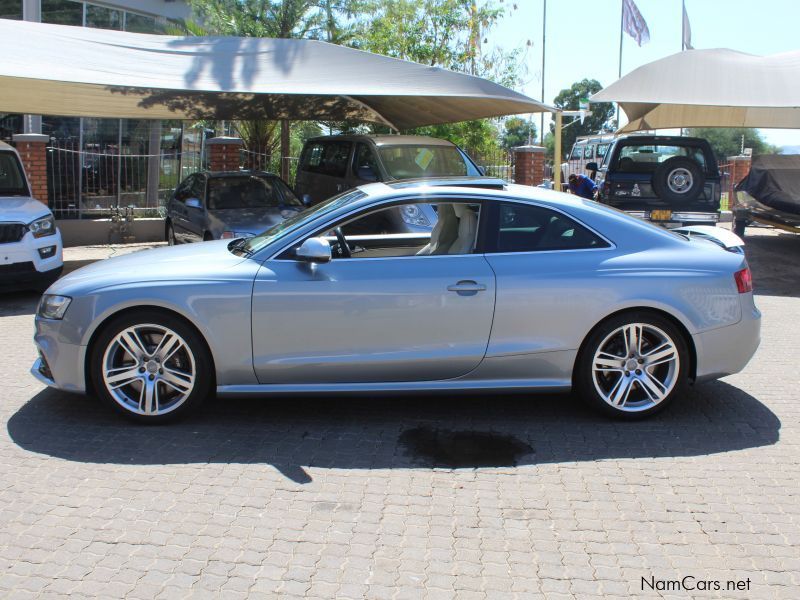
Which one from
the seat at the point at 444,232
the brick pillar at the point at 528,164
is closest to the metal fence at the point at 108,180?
the brick pillar at the point at 528,164

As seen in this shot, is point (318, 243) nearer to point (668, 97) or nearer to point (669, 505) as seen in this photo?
point (669, 505)

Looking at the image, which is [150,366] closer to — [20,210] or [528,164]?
[20,210]

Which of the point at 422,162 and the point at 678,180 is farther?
the point at 678,180

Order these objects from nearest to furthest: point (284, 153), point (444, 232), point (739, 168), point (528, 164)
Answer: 1. point (444, 232)
2. point (284, 153)
3. point (528, 164)
4. point (739, 168)

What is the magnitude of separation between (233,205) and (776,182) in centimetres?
1041

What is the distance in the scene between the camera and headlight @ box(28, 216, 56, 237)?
33.1ft

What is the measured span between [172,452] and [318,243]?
1554mm

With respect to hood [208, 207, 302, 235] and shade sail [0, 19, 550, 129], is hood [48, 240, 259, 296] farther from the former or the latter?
shade sail [0, 19, 550, 129]

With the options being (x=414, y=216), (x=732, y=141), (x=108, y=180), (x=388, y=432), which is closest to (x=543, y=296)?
(x=388, y=432)

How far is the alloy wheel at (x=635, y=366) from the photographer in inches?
219

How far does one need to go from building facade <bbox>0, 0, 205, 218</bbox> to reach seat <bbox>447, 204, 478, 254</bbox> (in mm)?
13316

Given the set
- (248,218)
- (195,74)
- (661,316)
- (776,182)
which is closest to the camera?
(661,316)

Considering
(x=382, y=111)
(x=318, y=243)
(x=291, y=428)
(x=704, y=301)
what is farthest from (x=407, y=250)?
(x=382, y=111)

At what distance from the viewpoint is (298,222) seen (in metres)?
5.82
